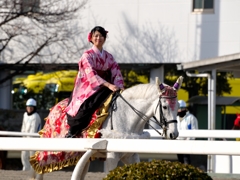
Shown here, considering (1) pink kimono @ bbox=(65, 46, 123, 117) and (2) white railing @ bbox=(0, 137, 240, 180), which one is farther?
(1) pink kimono @ bbox=(65, 46, 123, 117)

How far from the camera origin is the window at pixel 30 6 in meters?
22.2

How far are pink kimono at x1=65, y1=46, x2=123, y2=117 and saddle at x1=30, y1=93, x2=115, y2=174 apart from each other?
0.69 feet

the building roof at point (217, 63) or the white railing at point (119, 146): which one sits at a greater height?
the building roof at point (217, 63)

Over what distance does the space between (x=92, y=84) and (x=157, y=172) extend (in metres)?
3.53

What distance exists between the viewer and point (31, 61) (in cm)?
2428

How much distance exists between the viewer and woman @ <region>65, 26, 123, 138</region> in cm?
926

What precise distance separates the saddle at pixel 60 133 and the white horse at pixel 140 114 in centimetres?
8

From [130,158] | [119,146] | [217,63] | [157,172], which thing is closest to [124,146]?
[119,146]

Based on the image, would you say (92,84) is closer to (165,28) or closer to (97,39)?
(97,39)

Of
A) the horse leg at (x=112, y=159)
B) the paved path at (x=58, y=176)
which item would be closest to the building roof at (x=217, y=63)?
the paved path at (x=58, y=176)

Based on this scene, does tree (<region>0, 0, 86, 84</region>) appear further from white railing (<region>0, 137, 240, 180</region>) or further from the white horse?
white railing (<region>0, 137, 240, 180</region>)

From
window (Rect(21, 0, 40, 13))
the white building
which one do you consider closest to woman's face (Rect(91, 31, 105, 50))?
window (Rect(21, 0, 40, 13))

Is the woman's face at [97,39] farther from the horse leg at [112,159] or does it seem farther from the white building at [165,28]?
the white building at [165,28]

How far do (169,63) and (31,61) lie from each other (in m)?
4.05
